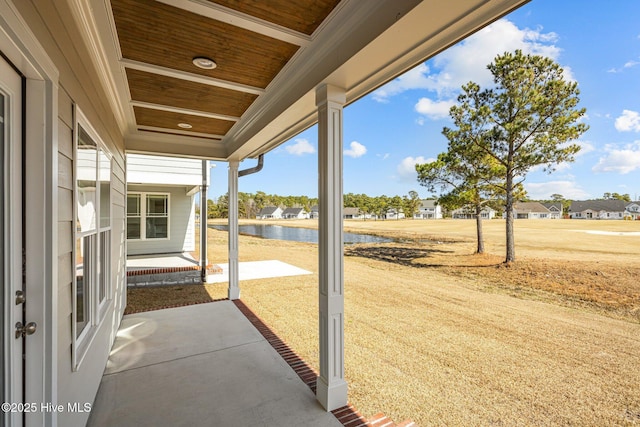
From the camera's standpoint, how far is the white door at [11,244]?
112 cm

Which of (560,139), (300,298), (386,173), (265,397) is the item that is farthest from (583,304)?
(386,173)

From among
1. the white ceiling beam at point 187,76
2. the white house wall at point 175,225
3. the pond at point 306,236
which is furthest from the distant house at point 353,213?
the white ceiling beam at point 187,76

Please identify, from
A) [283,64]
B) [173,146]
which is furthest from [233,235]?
[283,64]

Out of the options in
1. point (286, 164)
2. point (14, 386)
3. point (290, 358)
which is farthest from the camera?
point (286, 164)

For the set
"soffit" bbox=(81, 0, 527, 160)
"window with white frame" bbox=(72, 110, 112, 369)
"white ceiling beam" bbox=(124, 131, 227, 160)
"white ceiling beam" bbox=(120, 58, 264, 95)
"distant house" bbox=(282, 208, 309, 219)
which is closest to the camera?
"soffit" bbox=(81, 0, 527, 160)

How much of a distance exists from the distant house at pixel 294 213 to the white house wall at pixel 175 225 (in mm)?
46699

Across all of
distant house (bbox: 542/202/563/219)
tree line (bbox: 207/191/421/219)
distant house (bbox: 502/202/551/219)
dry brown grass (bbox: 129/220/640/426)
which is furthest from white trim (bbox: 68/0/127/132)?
distant house (bbox: 542/202/563/219)

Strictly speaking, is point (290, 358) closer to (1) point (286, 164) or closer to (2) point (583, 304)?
(2) point (583, 304)

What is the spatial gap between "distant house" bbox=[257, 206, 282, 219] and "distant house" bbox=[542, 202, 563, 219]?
42335 millimetres

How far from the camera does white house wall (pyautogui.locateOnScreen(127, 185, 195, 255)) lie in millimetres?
8484

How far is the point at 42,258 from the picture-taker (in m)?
1.28

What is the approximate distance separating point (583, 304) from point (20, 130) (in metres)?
8.97

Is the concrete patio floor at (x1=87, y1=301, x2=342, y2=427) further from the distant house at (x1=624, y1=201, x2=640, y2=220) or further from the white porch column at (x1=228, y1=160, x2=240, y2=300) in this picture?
the distant house at (x1=624, y1=201, x2=640, y2=220)

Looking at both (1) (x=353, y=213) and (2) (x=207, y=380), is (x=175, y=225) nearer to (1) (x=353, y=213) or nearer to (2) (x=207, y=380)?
(2) (x=207, y=380)
